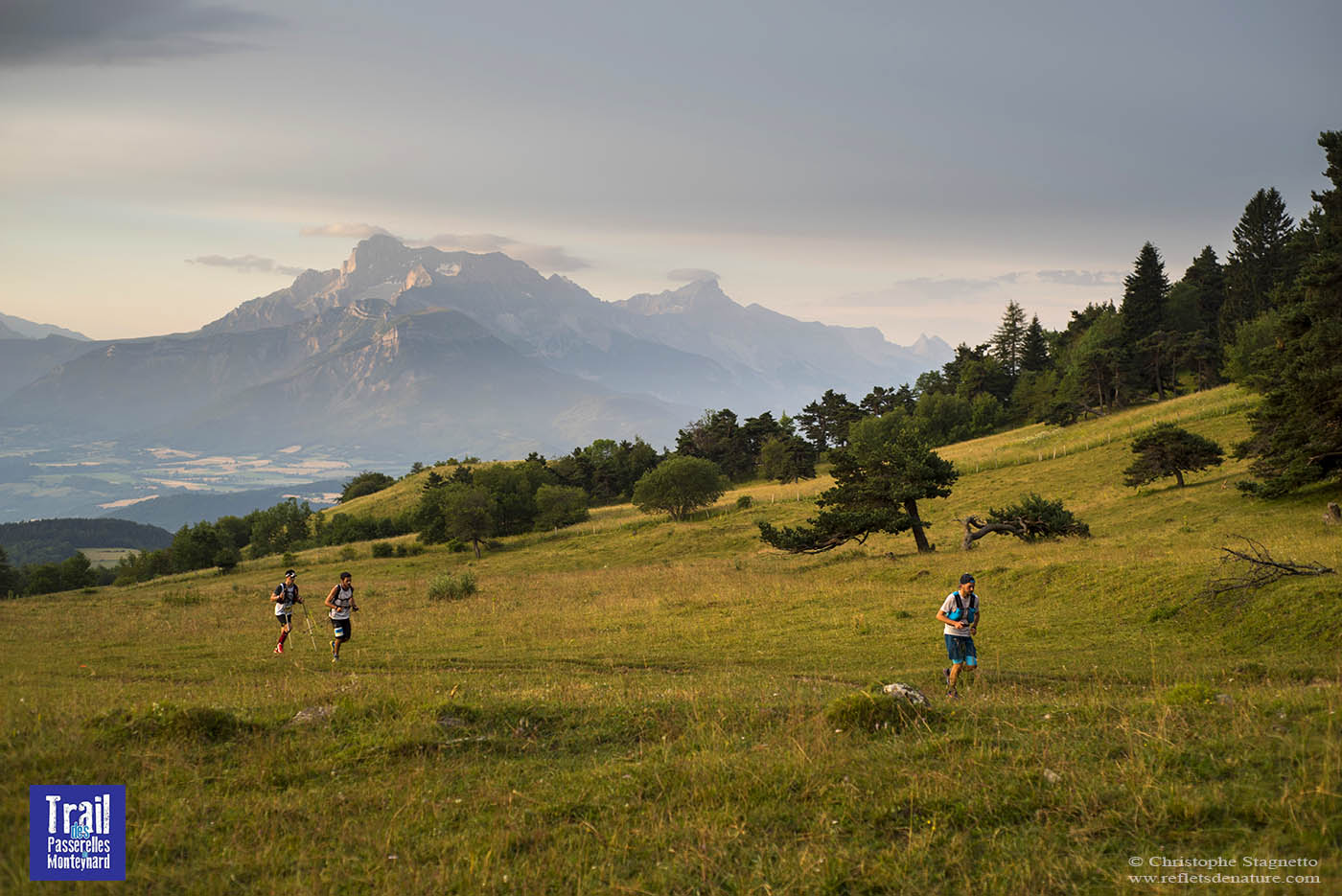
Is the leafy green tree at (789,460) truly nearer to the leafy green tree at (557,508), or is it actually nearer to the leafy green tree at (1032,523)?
the leafy green tree at (557,508)

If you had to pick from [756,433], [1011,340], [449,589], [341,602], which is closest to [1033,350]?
[1011,340]

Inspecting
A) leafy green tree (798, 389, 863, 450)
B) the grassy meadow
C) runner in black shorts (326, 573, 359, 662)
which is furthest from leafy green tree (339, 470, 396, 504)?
runner in black shorts (326, 573, 359, 662)

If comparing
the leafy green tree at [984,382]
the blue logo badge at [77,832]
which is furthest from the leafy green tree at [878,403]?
the blue logo badge at [77,832]

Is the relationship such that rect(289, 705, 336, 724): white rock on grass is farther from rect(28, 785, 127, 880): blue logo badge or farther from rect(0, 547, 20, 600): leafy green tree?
rect(0, 547, 20, 600): leafy green tree

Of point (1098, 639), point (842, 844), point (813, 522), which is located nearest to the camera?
point (842, 844)

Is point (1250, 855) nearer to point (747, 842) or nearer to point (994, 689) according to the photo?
point (747, 842)

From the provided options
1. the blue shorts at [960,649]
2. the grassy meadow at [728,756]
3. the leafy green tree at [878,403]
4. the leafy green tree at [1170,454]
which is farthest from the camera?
the leafy green tree at [878,403]

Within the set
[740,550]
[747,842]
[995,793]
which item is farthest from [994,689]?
[740,550]

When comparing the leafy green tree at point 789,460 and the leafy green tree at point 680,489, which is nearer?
the leafy green tree at point 680,489

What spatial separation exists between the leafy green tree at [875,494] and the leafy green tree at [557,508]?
4968 cm

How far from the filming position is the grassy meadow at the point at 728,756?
20.9ft

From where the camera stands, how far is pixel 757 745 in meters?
9.13

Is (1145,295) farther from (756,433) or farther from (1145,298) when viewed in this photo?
(756,433)

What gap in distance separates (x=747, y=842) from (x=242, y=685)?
13.0 metres
